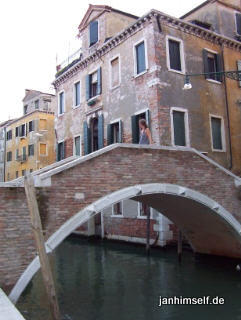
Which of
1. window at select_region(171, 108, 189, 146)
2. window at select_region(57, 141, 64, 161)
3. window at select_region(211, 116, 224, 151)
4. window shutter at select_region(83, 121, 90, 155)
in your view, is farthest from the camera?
window at select_region(57, 141, 64, 161)

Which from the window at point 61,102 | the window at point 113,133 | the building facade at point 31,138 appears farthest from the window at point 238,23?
the building facade at point 31,138

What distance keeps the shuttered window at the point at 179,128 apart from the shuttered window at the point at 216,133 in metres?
1.52

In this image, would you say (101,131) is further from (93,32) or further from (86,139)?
(93,32)

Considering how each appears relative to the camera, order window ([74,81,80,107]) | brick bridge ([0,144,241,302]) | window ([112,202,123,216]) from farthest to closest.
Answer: window ([74,81,80,107])
window ([112,202,123,216])
brick bridge ([0,144,241,302])

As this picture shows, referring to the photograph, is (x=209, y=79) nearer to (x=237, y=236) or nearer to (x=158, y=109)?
(x=158, y=109)

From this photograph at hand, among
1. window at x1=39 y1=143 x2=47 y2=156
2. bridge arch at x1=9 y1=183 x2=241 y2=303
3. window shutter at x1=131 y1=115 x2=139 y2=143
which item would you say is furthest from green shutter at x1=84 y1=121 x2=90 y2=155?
window at x1=39 y1=143 x2=47 y2=156

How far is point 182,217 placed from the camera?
1098cm

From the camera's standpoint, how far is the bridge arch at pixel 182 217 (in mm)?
6413

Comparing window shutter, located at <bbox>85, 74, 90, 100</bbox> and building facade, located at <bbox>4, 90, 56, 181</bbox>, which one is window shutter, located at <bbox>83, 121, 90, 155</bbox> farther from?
building facade, located at <bbox>4, 90, 56, 181</bbox>

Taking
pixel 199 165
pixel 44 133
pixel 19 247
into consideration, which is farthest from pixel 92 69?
pixel 44 133

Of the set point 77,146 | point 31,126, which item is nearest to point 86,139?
point 77,146

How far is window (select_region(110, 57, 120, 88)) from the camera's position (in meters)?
13.5

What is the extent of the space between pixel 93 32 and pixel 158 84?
5185 mm

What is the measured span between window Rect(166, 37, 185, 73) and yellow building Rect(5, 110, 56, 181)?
15.0 meters
